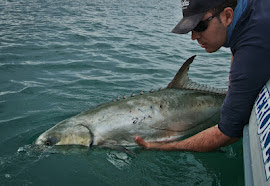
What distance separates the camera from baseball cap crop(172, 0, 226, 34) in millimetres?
1929

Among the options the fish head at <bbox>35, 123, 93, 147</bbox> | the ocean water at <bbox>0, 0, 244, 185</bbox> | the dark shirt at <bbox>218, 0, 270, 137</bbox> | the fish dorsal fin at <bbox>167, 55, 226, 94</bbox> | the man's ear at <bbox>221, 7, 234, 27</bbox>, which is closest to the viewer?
the dark shirt at <bbox>218, 0, 270, 137</bbox>

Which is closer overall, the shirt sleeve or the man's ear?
the shirt sleeve

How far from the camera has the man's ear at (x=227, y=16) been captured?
1922 millimetres

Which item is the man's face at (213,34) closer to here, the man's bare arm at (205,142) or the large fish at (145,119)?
the man's bare arm at (205,142)

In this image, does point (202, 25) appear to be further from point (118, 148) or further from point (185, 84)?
point (118, 148)

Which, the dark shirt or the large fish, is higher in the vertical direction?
the dark shirt

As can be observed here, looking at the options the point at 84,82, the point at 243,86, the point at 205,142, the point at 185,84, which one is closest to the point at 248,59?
the point at 243,86

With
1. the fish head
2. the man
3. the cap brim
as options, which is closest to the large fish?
the fish head

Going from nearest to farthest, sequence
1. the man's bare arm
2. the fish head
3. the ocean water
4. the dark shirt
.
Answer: the dark shirt → the man's bare arm → the ocean water → the fish head

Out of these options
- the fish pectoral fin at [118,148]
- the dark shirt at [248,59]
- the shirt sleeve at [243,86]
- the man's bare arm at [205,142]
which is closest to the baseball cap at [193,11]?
the dark shirt at [248,59]

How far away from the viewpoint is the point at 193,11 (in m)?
2.01

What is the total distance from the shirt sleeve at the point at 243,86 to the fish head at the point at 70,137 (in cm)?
147

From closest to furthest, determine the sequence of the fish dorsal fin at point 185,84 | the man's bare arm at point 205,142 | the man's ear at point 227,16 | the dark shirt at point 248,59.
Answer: the dark shirt at point 248,59
the man's ear at point 227,16
the man's bare arm at point 205,142
the fish dorsal fin at point 185,84

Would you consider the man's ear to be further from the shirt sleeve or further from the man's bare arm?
the man's bare arm
